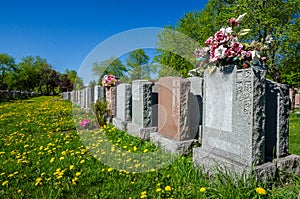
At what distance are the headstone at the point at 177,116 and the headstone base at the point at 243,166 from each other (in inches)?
26.7

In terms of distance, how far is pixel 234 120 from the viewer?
269cm

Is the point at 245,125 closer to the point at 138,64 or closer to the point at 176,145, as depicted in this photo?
the point at 176,145

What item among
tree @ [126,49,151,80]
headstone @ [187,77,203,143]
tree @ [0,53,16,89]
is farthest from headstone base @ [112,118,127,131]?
tree @ [0,53,16,89]

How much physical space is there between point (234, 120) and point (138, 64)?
3851 mm

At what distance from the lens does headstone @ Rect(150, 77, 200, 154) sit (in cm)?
377

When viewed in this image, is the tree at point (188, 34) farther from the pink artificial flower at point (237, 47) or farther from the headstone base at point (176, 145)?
the pink artificial flower at point (237, 47)

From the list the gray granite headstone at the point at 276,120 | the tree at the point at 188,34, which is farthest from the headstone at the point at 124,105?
the tree at the point at 188,34

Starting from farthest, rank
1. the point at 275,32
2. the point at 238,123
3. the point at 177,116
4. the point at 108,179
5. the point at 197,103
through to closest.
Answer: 1. the point at 275,32
2. the point at 197,103
3. the point at 177,116
4. the point at 108,179
5. the point at 238,123

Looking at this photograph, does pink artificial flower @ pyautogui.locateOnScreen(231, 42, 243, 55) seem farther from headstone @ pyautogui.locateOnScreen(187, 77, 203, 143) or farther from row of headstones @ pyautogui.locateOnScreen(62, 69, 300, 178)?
headstone @ pyautogui.locateOnScreen(187, 77, 203, 143)

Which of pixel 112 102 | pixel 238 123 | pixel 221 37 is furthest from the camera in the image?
pixel 112 102

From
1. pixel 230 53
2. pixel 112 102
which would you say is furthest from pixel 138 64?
pixel 230 53

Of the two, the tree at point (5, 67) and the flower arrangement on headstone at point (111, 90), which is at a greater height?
the tree at point (5, 67)

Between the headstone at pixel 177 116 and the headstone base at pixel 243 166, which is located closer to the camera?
the headstone base at pixel 243 166

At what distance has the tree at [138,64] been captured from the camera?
18.8 feet
